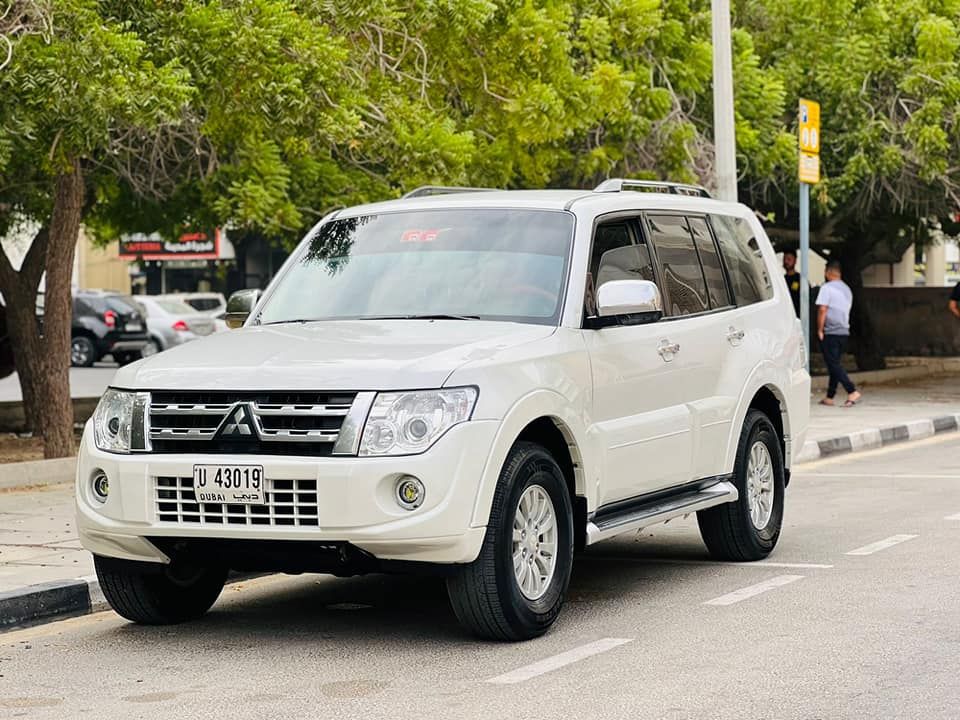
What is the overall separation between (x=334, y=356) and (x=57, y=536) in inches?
155

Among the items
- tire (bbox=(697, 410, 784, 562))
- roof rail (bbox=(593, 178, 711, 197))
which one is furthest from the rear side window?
tire (bbox=(697, 410, 784, 562))

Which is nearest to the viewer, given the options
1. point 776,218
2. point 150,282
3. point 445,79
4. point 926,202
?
point 445,79

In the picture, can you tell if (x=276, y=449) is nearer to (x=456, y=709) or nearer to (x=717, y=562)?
(x=456, y=709)

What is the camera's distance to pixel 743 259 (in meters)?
9.82

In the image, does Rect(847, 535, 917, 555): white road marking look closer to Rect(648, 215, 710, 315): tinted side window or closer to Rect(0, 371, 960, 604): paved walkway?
Rect(648, 215, 710, 315): tinted side window

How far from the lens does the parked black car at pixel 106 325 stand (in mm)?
37406

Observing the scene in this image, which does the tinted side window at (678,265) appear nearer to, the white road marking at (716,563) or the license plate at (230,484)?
the white road marking at (716,563)

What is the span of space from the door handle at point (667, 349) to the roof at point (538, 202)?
2.30 ft

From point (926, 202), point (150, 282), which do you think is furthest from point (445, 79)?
point (150, 282)

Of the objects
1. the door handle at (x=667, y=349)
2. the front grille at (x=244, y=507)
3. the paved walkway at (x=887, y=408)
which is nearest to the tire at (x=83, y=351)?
the paved walkway at (x=887, y=408)

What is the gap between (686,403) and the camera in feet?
28.3

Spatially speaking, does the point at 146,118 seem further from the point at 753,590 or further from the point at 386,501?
the point at 386,501

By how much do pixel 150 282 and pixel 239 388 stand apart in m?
51.1

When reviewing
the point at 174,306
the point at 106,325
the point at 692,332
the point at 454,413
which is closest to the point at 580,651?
the point at 454,413
